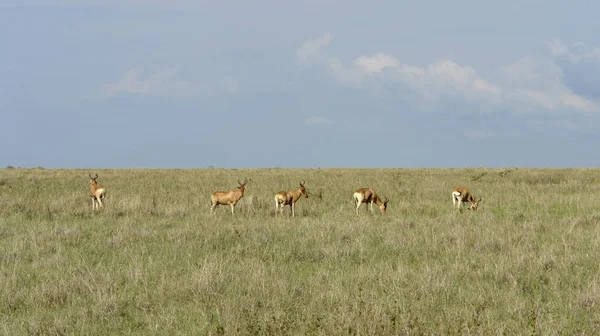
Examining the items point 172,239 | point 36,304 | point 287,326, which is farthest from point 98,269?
point 287,326

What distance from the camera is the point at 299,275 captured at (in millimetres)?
8367

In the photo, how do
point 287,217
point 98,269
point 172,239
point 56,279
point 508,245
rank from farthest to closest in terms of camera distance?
point 287,217 < point 172,239 < point 508,245 < point 98,269 < point 56,279

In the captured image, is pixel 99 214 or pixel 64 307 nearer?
pixel 64 307

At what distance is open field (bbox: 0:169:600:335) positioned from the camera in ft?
19.3

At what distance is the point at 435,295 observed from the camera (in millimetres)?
6848

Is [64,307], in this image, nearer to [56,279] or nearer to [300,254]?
[56,279]

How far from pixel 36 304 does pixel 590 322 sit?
6766 mm

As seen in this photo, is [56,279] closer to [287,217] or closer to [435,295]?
[435,295]

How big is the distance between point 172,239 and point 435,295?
21.8 feet

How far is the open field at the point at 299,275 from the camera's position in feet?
19.3

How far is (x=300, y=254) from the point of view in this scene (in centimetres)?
997

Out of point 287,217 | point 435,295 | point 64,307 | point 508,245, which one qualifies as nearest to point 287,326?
point 435,295

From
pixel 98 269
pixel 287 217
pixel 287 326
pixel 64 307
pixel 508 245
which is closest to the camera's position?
pixel 287 326

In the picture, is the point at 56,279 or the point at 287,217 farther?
the point at 287,217
